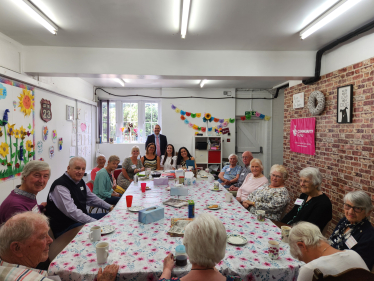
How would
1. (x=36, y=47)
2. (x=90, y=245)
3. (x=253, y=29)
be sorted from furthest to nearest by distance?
1. (x=36, y=47)
2. (x=253, y=29)
3. (x=90, y=245)

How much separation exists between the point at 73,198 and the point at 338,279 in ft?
A: 8.14

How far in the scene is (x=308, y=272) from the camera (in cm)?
127

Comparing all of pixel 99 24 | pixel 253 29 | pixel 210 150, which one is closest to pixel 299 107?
pixel 253 29

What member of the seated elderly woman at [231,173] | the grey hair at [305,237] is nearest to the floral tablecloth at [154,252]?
the grey hair at [305,237]

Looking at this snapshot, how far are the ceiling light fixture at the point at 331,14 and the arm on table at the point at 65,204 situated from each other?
11.9 feet

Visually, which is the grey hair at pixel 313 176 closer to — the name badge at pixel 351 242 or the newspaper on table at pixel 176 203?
the name badge at pixel 351 242

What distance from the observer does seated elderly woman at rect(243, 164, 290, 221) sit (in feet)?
8.93

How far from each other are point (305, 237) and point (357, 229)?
782mm

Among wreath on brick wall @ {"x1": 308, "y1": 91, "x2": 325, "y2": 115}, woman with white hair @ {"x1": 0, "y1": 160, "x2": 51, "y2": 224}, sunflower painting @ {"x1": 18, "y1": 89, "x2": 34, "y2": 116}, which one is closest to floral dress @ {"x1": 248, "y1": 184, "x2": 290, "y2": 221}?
wreath on brick wall @ {"x1": 308, "y1": 91, "x2": 325, "y2": 115}

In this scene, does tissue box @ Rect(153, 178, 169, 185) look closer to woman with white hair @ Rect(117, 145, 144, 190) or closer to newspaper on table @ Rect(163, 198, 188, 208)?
newspaper on table @ Rect(163, 198, 188, 208)

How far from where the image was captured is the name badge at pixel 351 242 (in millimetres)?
1779

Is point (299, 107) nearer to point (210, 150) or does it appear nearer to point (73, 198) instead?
point (210, 150)

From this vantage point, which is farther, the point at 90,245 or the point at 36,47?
the point at 36,47

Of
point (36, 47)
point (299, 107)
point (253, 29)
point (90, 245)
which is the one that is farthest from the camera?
point (299, 107)
